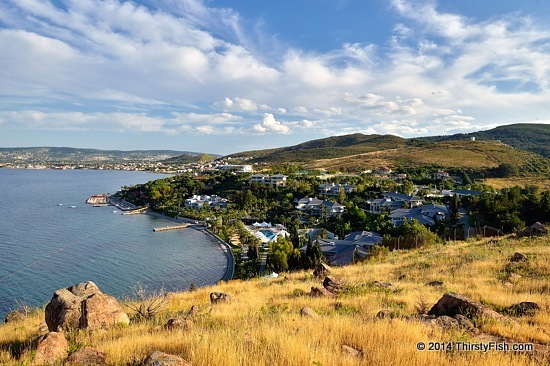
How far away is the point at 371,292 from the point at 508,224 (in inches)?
972

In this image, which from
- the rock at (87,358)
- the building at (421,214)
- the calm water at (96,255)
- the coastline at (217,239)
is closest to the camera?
the rock at (87,358)

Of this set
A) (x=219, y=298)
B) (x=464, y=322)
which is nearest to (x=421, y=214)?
(x=219, y=298)

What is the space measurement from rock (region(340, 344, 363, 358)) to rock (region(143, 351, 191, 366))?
1887 mm

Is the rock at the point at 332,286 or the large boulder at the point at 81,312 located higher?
the large boulder at the point at 81,312

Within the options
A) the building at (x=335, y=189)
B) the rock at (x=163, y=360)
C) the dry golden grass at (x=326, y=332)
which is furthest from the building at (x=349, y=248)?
the building at (x=335, y=189)

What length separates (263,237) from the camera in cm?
4209

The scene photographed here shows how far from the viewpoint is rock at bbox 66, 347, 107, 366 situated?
4.23 metres

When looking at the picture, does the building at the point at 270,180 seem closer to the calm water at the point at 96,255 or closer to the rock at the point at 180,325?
the calm water at the point at 96,255

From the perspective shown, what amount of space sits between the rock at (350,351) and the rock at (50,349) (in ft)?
12.2

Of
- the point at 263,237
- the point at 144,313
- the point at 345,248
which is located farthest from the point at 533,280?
the point at 263,237

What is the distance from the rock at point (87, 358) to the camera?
423 cm

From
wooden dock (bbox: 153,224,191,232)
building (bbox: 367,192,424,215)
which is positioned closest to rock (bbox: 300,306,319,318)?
building (bbox: 367,192,424,215)

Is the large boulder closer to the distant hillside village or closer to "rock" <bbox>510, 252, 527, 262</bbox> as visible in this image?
"rock" <bbox>510, 252, 527, 262</bbox>

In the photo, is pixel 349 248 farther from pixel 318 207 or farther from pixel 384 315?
Answer: pixel 384 315
